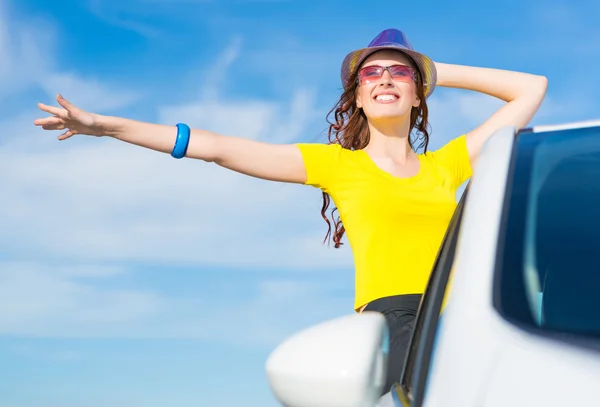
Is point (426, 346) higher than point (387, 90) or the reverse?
the reverse

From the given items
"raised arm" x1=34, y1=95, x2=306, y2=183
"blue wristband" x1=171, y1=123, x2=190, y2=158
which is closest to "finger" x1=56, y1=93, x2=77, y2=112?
"raised arm" x1=34, y1=95, x2=306, y2=183

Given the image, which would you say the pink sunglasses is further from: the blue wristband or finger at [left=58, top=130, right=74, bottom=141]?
finger at [left=58, top=130, right=74, bottom=141]

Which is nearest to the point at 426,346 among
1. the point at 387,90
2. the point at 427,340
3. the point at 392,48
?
the point at 427,340

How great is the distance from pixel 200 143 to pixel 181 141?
3.5 inches

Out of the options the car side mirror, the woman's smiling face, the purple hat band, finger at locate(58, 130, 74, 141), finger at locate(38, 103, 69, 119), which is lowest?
the car side mirror

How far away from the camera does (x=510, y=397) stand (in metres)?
1.33

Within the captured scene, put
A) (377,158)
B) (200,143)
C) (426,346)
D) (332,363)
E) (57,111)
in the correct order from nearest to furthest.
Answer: (332,363) → (426,346) → (57,111) → (200,143) → (377,158)

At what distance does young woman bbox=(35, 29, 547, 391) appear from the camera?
3.79m

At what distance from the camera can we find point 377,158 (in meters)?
4.41

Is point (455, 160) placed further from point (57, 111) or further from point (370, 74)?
point (57, 111)

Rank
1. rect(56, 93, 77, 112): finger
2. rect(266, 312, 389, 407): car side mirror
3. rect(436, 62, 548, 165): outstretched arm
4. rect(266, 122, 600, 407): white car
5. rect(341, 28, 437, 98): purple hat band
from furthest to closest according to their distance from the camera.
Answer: rect(436, 62, 548, 165): outstretched arm < rect(341, 28, 437, 98): purple hat band < rect(56, 93, 77, 112): finger < rect(266, 312, 389, 407): car side mirror < rect(266, 122, 600, 407): white car

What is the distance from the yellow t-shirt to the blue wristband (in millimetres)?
541

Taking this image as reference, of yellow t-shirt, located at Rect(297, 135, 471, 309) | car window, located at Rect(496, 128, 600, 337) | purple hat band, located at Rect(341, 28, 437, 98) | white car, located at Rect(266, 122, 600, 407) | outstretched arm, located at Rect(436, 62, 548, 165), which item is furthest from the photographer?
outstretched arm, located at Rect(436, 62, 548, 165)

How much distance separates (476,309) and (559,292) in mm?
358
